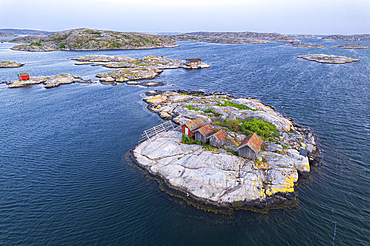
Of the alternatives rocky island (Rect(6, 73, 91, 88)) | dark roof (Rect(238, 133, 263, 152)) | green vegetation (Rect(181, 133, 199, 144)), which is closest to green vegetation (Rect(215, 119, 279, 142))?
dark roof (Rect(238, 133, 263, 152))

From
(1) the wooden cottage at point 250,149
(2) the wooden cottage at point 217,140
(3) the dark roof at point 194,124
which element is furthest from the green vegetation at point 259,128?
(3) the dark roof at point 194,124

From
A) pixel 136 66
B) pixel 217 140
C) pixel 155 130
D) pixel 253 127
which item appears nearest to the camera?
pixel 217 140

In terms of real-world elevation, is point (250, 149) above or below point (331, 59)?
below

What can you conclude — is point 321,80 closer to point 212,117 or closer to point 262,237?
point 212,117

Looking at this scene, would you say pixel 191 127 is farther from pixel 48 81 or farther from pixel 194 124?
pixel 48 81

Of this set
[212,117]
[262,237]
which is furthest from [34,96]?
[262,237]

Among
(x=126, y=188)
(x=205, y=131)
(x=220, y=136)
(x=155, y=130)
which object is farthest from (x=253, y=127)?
(x=126, y=188)

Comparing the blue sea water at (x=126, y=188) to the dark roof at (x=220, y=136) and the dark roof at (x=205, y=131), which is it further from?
the dark roof at (x=220, y=136)
